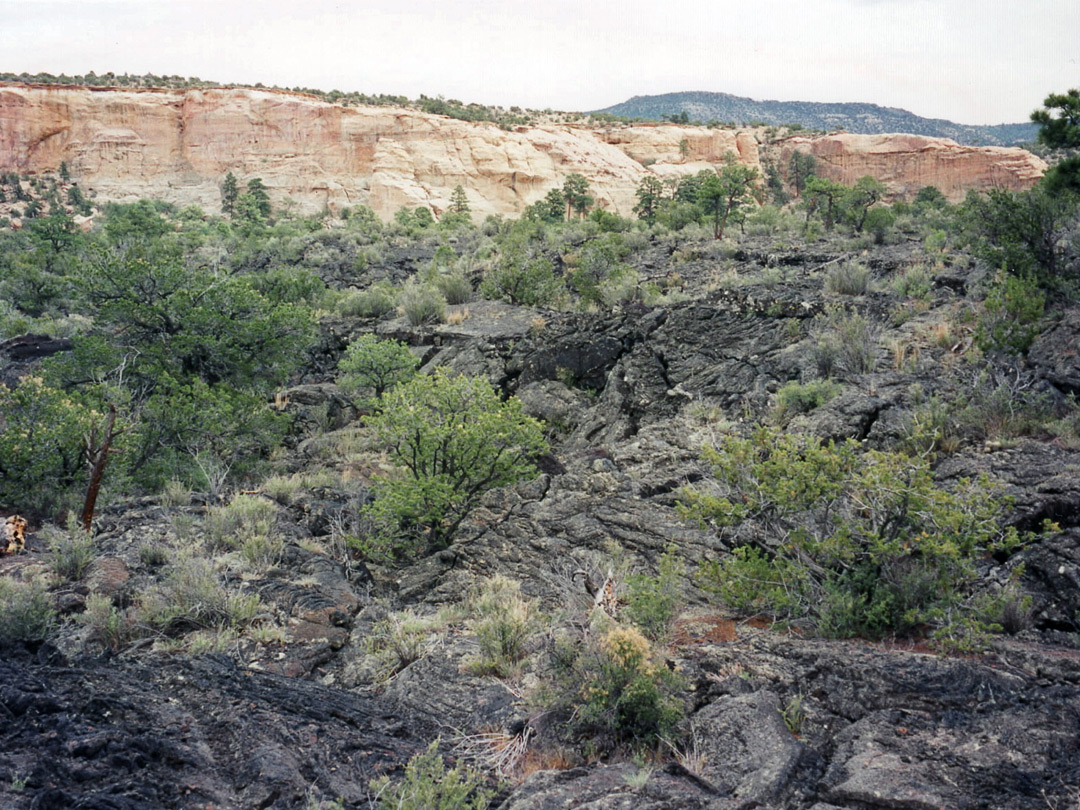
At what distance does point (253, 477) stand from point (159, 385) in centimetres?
290

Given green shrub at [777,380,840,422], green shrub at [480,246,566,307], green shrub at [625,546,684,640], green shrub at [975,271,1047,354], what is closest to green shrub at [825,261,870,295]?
green shrub at [975,271,1047,354]

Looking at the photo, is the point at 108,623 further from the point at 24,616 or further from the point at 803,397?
the point at 803,397

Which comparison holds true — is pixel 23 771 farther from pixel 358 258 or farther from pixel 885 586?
pixel 358 258

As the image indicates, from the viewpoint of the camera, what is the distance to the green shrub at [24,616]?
6.20 meters

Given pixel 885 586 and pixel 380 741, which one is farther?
pixel 885 586

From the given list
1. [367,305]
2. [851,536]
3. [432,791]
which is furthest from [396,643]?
[367,305]

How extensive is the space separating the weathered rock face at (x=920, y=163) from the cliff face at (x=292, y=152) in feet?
0.85

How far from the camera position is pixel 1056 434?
7961mm

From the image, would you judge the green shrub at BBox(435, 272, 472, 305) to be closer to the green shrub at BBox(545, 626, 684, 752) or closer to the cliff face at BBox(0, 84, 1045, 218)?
the green shrub at BBox(545, 626, 684, 752)

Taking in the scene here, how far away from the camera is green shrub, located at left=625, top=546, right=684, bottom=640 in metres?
6.12

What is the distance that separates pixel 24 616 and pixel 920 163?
8115cm

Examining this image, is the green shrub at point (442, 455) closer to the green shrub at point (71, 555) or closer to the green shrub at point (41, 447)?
the green shrub at point (71, 555)

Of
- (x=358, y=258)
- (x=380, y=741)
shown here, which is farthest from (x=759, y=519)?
(x=358, y=258)

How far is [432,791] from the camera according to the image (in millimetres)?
4012
